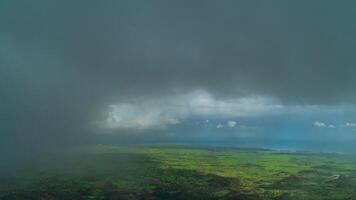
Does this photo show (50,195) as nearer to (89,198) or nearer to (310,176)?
(89,198)

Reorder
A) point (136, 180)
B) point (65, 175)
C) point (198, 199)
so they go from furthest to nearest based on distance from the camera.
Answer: point (65, 175) < point (136, 180) < point (198, 199)

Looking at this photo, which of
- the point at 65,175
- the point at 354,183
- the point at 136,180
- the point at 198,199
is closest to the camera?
the point at 198,199

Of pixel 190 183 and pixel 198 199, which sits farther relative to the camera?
pixel 190 183

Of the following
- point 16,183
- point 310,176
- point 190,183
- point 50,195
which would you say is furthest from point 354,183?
point 16,183

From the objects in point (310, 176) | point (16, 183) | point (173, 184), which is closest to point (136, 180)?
point (173, 184)

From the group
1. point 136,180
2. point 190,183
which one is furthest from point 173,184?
point 136,180

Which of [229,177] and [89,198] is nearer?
[89,198]

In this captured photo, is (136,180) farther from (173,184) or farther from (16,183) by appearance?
(16,183)

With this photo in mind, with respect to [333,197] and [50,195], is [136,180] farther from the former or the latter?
[333,197]
